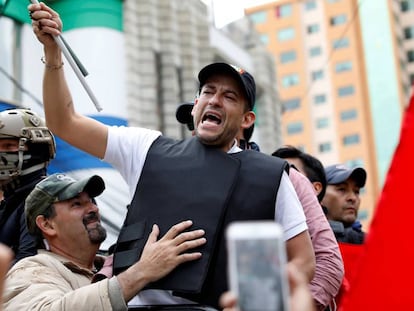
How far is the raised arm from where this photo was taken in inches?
117

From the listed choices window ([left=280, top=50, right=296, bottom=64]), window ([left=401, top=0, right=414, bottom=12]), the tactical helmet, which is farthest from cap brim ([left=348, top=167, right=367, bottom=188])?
window ([left=280, top=50, right=296, bottom=64])

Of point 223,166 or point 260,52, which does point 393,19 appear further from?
point 223,166

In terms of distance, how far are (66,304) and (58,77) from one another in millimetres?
796

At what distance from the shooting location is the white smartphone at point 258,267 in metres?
1.37

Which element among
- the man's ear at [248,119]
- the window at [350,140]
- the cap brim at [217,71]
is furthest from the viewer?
the window at [350,140]

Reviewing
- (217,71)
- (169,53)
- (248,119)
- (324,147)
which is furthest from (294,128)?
(217,71)

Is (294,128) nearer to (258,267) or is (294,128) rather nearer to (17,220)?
(17,220)

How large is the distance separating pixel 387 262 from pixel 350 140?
220 ft

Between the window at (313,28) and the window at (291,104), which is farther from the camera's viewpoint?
the window at (313,28)

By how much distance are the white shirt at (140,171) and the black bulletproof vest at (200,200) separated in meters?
0.05

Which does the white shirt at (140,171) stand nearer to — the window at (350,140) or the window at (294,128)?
the window at (350,140)

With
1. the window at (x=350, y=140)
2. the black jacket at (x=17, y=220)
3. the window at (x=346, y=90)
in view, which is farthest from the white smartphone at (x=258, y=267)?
the window at (x=346, y=90)

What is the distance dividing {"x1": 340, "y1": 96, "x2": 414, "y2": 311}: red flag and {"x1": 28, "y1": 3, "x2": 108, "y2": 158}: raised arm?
141 cm

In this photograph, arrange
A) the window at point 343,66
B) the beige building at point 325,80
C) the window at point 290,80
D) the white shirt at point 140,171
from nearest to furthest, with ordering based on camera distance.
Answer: the white shirt at point 140,171 < the beige building at point 325,80 < the window at point 343,66 < the window at point 290,80
